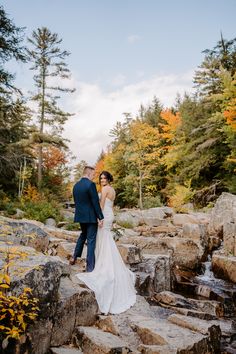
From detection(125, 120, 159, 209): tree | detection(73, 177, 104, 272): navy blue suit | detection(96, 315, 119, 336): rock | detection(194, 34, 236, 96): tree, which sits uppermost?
detection(194, 34, 236, 96): tree

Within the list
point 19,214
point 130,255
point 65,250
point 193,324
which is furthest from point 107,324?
point 19,214

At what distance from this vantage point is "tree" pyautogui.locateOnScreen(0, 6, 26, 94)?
14789 millimetres

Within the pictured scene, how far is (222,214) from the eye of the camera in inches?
568

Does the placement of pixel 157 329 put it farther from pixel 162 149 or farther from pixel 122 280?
pixel 162 149

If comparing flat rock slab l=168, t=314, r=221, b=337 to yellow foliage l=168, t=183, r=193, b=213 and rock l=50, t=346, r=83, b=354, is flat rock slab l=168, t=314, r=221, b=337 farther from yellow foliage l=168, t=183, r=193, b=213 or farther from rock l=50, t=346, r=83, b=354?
yellow foliage l=168, t=183, r=193, b=213

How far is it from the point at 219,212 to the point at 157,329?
11.3 meters

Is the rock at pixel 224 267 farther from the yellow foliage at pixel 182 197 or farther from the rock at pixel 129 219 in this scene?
the yellow foliage at pixel 182 197

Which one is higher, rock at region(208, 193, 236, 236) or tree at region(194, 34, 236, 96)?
tree at region(194, 34, 236, 96)

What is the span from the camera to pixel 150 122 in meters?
37.6

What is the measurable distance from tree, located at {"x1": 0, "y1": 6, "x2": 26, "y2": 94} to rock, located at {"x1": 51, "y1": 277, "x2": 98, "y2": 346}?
12.8m

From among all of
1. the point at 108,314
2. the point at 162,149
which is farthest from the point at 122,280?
the point at 162,149

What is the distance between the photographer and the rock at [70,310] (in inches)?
162

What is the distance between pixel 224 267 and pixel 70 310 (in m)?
7.16

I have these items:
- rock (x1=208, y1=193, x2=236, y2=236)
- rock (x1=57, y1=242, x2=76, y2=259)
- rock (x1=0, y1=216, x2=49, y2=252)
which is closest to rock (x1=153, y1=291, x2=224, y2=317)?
rock (x1=57, y1=242, x2=76, y2=259)
